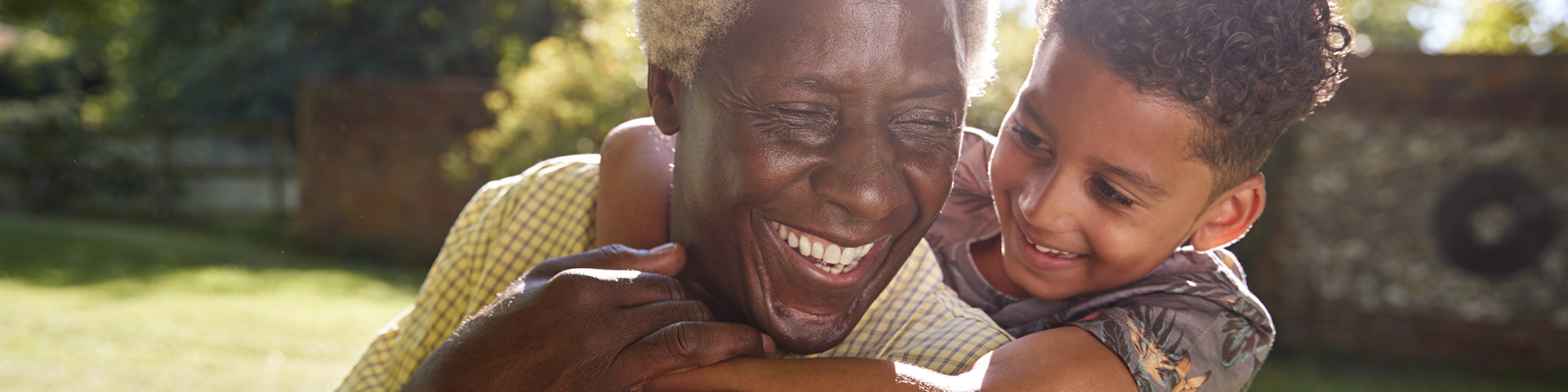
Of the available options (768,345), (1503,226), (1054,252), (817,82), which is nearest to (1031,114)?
(1054,252)

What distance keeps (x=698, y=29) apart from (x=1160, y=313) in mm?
1051

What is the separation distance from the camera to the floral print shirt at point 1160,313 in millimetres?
2021

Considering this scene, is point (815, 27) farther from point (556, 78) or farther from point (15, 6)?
point (15, 6)

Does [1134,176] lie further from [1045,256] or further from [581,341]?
[581,341]

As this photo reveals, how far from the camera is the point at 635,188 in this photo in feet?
7.71

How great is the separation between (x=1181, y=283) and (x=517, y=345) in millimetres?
1347

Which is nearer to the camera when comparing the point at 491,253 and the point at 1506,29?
the point at 491,253

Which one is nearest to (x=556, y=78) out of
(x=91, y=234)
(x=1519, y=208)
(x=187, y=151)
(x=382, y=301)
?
(x=382, y=301)

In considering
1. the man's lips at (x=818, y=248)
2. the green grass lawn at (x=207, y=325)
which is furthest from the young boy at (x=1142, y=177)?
the green grass lawn at (x=207, y=325)

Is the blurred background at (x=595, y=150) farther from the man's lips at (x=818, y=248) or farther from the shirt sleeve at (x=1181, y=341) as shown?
the man's lips at (x=818, y=248)

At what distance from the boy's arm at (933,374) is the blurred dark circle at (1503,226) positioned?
9340mm

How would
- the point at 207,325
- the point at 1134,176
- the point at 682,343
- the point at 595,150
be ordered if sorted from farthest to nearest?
the point at 207,325 → the point at 595,150 → the point at 1134,176 → the point at 682,343

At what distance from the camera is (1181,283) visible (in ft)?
7.32

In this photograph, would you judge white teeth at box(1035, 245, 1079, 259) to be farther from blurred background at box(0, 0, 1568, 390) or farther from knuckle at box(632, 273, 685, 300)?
blurred background at box(0, 0, 1568, 390)
